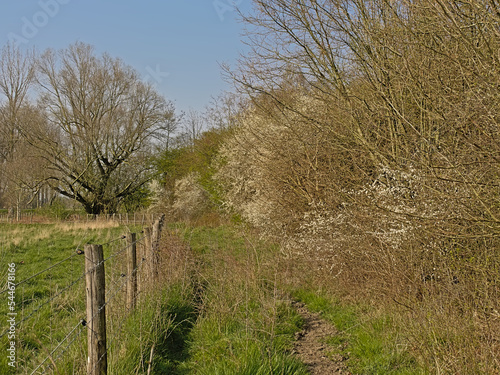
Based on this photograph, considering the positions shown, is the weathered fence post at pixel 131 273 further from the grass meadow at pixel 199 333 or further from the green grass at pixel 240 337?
the green grass at pixel 240 337

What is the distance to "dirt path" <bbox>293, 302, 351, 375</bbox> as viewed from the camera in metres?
4.53

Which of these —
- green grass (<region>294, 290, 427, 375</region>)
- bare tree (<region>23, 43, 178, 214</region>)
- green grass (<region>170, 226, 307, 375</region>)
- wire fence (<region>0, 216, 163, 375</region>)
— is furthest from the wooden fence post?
bare tree (<region>23, 43, 178, 214</region>)

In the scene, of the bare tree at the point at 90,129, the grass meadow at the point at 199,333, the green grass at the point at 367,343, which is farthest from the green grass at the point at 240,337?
the bare tree at the point at 90,129

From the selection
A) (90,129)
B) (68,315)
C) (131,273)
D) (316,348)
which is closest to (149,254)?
(131,273)

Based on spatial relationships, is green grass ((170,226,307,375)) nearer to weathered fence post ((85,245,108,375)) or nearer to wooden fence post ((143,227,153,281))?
wooden fence post ((143,227,153,281))

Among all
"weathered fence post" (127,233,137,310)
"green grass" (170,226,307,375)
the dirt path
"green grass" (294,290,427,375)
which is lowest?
the dirt path

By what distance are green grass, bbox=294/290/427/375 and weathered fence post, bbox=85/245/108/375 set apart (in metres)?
2.48

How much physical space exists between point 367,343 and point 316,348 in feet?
2.02

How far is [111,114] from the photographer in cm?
2983

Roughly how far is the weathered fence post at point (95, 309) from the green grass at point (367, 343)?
2.48 metres

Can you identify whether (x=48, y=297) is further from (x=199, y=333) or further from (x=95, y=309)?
(x=95, y=309)

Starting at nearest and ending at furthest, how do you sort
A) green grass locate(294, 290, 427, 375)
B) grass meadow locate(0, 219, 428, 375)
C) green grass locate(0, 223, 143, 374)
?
grass meadow locate(0, 219, 428, 375)
green grass locate(0, 223, 143, 374)
green grass locate(294, 290, 427, 375)

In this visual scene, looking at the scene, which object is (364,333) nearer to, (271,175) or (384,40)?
(384,40)

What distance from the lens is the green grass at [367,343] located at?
4.30 meters
